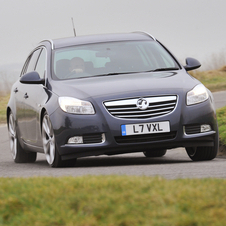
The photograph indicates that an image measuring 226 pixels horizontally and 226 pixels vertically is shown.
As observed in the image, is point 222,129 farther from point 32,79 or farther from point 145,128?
point 32,79

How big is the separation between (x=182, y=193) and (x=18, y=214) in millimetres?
1015

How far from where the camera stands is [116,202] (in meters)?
3.84

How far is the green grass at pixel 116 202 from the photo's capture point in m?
3.45

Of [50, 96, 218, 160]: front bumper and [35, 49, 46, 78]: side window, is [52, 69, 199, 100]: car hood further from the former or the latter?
[35, 49, 46, 78]: side window

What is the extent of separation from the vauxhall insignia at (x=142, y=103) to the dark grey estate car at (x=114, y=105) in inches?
0.4

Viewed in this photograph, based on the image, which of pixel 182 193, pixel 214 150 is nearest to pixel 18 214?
pixel 182 193

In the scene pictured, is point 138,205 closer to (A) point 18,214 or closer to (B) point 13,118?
(A) point 18,214

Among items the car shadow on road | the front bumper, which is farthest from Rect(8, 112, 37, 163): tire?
the front bumper

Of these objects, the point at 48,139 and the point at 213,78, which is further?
the point at 213,78

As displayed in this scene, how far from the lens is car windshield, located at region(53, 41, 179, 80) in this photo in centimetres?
826

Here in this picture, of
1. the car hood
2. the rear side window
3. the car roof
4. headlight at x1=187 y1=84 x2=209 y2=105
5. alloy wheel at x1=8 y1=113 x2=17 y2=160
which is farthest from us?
alloy wheel at x1=8 y1=113 x2=17 y2=160

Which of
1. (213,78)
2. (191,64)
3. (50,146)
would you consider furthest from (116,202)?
(213,78)

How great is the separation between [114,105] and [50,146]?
1085 mm

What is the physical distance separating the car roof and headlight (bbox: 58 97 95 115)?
165 cm
